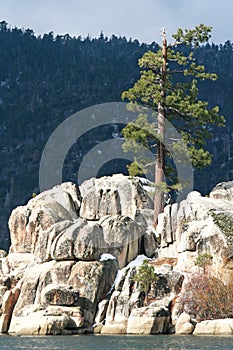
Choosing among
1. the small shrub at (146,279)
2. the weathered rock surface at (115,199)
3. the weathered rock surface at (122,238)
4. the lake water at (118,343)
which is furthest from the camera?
the weathered rock surface at (115,199)

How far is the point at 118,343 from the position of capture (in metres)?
37.3

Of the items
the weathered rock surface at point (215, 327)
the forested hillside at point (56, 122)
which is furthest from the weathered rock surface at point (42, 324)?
the forested hillside at point (56, 122)

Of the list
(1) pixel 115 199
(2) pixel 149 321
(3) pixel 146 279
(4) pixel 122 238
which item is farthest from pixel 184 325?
(1) pixel 115 199

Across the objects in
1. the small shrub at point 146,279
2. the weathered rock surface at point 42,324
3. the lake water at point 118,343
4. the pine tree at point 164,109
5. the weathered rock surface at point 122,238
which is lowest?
the lake water at point 118,343

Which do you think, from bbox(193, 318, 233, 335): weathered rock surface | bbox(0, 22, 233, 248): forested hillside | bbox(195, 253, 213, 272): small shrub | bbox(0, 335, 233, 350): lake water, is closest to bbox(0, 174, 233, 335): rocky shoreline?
bbox(193, 318, 233, 335): weathered rock surface

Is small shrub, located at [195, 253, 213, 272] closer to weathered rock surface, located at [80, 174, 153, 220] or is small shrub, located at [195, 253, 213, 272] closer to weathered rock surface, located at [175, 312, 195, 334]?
weathered rock surface, located at [175, 312, 195, 334]

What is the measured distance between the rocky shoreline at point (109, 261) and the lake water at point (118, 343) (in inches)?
78.8

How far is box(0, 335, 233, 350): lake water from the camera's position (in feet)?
115

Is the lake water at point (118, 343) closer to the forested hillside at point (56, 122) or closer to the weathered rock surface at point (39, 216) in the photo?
the weathered rock surface at point (39, 216)

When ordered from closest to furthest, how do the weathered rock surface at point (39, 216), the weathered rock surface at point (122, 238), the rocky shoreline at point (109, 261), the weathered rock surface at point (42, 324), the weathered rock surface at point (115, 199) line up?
1. the weathered rock surface at point (42, 324)
2. the rocky shoreline at point (109, 261)
3. the weathered rock surface at point (122, 238)
4. the weathered rock surface at point (39, 216)
5. the weathered rock surface at point (115, 199)

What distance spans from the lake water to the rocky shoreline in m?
2.00

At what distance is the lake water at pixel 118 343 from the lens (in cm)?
3497

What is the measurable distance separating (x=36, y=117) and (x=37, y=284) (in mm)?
134303

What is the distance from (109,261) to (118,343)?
436 inches
